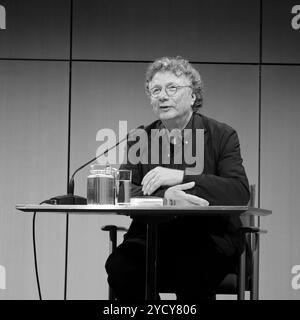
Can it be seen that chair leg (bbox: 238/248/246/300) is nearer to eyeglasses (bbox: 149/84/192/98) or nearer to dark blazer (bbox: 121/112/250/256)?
dark blazer (bbox: 121/112/250/256)

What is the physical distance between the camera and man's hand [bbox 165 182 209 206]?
226 cm

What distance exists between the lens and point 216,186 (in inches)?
98.3

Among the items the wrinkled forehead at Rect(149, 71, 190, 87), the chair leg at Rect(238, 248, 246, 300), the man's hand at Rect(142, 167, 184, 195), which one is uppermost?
the wrinkled forehead at Rect(149, 71, 190, 87)

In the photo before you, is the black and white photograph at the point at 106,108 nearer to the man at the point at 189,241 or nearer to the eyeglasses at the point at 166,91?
the eyeglasses at the point at 166,91

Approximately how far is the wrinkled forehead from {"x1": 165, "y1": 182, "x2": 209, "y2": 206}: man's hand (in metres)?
0.63

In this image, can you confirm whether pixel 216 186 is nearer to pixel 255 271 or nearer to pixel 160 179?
pixel 160 179

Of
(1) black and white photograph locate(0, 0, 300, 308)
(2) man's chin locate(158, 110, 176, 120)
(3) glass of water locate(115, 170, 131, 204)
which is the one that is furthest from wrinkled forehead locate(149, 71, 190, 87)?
(1) black and white photograph locate(0, 0, 300, 308)

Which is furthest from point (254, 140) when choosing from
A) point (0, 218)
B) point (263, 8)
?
point (0, 218)

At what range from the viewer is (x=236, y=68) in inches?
170

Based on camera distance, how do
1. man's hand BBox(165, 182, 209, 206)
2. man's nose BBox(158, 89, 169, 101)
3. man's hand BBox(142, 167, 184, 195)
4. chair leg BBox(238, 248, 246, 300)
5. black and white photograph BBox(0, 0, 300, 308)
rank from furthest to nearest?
black and white photograph BBox(0, 0, 300, 308)
man's nose BBox(158, 89, 169, 101)
chair leg BBox(238, 248, 246, 300)
man's hand BBox(142, 167, 184, 195)
man's hand BBox(165, 182, 209, 206)

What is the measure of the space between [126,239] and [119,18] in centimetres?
202

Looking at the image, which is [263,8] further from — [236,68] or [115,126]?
[115,126]
